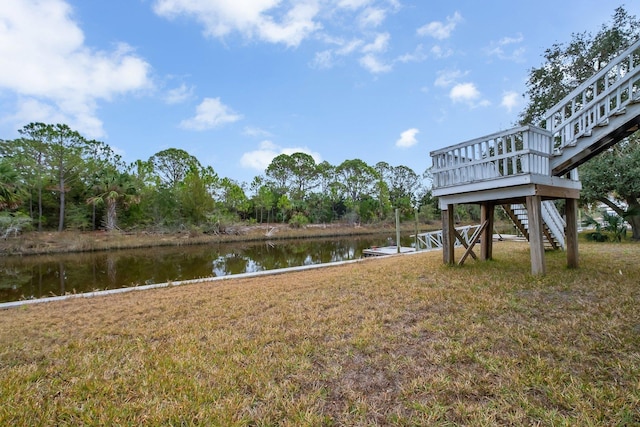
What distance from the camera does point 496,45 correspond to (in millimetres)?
8203

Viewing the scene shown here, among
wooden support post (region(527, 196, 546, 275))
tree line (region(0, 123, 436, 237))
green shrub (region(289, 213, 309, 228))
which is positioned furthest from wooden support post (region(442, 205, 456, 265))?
green shrub (region(289, 213, 309, 228))

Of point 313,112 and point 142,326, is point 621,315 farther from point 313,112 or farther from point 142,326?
point 313,112

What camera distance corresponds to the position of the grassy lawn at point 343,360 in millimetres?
1626

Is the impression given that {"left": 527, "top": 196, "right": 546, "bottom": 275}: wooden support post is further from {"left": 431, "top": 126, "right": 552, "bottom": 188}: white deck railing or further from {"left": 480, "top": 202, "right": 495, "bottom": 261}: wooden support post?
{"left": 480, "top": 202, "right": 495, "bottom": 261}: wooden support post

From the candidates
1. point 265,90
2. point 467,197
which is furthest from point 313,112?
point 467,197

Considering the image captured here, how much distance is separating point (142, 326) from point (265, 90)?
1212cm

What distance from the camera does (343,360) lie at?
7.22 feet

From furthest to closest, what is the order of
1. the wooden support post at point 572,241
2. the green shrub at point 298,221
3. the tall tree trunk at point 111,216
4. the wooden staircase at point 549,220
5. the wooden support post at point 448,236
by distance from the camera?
the green shrub at point 298,221 < the tall tree trunk at point 111,216 < the wooden staircase at point 549,220 < the wooden support post at point 448,236 < the wooden support post at point 572,241

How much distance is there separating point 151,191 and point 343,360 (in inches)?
1075

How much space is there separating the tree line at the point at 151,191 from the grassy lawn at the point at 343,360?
20.1 m

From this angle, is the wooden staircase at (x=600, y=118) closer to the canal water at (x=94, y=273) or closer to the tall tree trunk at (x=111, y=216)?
the canal water at (x=94, y=273)

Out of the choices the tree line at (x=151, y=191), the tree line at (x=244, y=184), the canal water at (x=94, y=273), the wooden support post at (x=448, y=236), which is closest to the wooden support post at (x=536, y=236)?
the wooden support post at (x=448, y=236)

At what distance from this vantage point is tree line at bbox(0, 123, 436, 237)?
68.3 ft

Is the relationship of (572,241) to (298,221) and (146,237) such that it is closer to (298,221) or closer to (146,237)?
(146,237)
